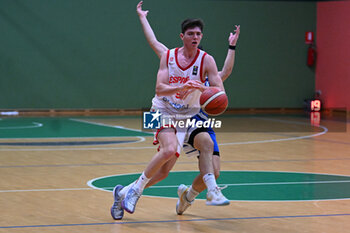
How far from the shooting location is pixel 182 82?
4914 millimetres

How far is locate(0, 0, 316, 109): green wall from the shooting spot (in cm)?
1794

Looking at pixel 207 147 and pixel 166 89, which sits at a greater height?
pixel 166 89

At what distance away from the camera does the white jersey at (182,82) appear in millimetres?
4895

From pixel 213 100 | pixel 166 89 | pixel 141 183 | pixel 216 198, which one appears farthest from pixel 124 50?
pixel 216 198

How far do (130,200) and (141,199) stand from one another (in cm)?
90

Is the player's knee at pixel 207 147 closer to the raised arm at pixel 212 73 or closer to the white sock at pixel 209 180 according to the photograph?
the white sock at pixel 209 180

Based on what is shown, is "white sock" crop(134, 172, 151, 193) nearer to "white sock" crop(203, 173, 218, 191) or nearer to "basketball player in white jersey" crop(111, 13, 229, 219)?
"basketball player in white jersey" crop(111, 13, 229, 219)

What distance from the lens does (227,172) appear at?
7.60 metres

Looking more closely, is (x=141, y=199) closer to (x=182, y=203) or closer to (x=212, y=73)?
(x=182, y=203)

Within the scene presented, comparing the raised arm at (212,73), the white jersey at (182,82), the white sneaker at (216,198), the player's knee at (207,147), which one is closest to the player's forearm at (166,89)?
the white jersey at (182,82)

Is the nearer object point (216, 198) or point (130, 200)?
point (216, 198)

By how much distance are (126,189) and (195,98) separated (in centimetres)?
100

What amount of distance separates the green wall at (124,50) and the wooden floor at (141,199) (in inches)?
313

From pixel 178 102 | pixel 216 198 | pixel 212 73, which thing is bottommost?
pixel 216 198
